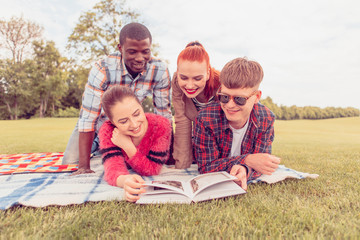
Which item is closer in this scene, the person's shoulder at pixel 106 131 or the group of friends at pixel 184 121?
the group of friends at pixel 184 121

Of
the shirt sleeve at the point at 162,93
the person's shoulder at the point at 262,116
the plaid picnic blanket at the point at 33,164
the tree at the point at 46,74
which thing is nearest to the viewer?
the person's shoulder at the point at 262,116

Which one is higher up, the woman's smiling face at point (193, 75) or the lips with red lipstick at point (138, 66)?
the lips with red lipstick at point (138, 66)

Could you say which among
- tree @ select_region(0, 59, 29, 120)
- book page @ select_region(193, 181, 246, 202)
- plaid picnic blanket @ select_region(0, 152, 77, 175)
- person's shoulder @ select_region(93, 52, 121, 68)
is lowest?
plaid picnic blanket @ select_region(0, 152, 77, 175)

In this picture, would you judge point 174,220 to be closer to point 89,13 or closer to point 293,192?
point 293,192

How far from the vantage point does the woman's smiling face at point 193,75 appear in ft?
9.27

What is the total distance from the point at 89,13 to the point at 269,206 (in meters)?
22.8

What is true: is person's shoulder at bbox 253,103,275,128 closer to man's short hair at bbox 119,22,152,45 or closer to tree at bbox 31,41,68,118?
man's short hair at bbox 119,22,152,45

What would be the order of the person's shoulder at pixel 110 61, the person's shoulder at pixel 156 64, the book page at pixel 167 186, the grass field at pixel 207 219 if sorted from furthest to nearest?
the person's shoulder at pixel 156 64 < the person's shoulder at pixel 110 61 < the book page at pixel 167 186 < the grass field at pixel 207 219

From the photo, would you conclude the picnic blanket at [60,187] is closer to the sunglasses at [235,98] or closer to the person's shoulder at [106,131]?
the person's shoulder at [106,131]

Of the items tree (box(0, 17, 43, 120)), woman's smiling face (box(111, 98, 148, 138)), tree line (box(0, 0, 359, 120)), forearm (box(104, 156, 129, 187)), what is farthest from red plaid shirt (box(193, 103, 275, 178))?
tree (box(0, 17, 43, 120))

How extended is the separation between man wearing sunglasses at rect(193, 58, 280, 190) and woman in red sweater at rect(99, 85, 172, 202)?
519 mm

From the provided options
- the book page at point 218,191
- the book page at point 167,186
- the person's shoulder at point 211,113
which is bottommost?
the book page at point 218,191

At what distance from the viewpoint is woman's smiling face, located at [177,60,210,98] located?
9.27ft

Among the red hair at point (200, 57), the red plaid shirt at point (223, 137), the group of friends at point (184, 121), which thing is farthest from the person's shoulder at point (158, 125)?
the red hair at point (200, 57)
